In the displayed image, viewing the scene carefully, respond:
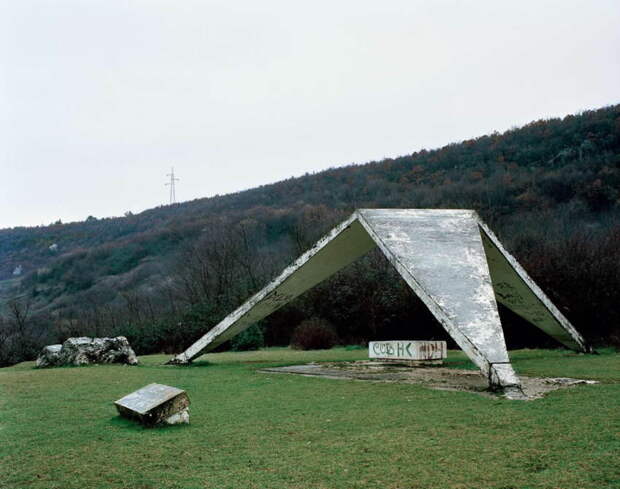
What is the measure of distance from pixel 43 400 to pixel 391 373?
197 inches

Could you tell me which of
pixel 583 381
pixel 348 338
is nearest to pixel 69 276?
pixel 348 338

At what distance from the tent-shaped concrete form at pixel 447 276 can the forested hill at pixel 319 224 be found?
6.06 metres

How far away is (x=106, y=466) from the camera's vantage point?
4.45 m

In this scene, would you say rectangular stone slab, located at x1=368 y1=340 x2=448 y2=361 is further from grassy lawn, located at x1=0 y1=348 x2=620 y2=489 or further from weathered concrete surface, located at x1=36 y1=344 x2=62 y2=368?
weathered concrete surface, located at x1=36 y1=344 x2=62 y2=368

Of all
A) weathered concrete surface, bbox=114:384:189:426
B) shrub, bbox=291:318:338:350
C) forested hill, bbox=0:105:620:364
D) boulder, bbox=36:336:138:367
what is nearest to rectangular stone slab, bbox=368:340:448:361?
boulder, bbox=36:336:138:367

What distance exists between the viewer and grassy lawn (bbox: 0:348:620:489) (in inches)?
156

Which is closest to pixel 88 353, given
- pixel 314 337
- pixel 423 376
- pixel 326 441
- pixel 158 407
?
pixel 423 376

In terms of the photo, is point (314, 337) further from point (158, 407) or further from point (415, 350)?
point (158, 407)

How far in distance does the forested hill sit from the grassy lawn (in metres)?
11.1

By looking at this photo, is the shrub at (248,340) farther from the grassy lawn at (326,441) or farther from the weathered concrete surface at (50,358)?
the grassy lawn at (326,441)

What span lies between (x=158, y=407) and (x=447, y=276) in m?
4.18

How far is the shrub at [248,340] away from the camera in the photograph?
19766 mm

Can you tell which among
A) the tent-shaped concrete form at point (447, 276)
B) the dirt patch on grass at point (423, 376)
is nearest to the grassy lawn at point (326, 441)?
the dirt patch on grass at point (423, 376)

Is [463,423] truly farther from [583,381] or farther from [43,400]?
[43,400]
